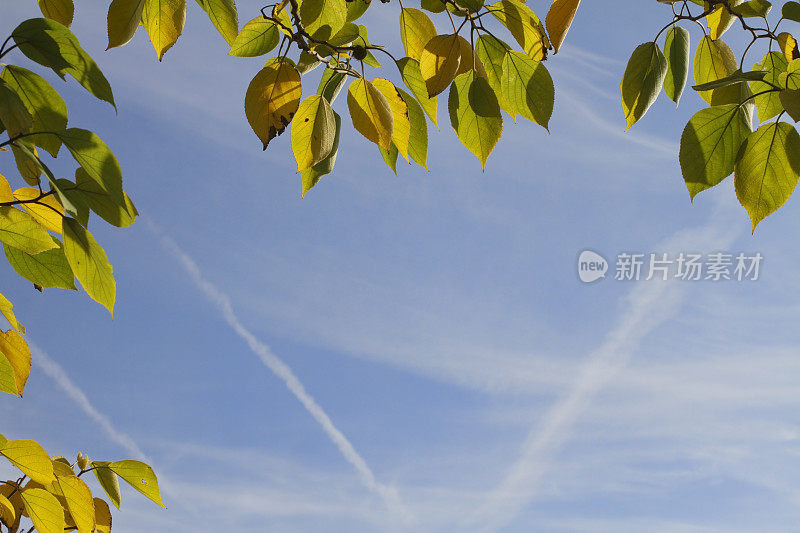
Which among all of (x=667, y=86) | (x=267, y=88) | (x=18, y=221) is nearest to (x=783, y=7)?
(x=667, y=86)

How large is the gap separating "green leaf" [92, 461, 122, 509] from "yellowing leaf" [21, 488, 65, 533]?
0.36 ft

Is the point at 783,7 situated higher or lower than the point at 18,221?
higher

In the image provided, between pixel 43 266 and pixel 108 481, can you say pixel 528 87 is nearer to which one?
pixel 43 266

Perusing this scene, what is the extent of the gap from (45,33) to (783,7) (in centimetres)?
66

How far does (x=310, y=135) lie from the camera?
60 centimetres

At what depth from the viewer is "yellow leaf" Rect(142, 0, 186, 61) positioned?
0.68m

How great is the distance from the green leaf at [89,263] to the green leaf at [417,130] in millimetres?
310

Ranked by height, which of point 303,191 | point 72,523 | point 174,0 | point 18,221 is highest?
point 174,0

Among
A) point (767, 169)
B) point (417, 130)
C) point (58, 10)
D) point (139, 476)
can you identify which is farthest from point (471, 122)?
point (139, 476)

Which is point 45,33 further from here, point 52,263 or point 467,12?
point 467,12

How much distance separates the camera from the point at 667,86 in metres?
0.71

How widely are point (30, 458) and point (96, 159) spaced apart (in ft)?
1.25

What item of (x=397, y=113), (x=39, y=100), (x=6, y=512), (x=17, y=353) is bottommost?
(x=6, y=512)

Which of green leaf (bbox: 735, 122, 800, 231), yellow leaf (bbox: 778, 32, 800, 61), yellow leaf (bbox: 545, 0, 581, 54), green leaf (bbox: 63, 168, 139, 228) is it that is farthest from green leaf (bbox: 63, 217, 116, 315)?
yellow leaf (bbox: 778, 32, 800, 61)
